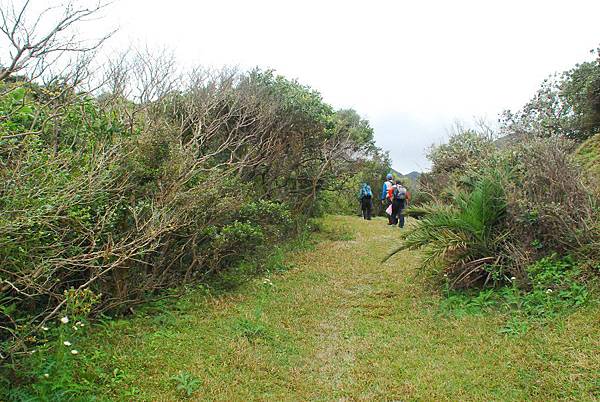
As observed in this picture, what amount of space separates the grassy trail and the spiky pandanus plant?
22.2 inches

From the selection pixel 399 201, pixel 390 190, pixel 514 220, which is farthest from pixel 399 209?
pixel 514 220

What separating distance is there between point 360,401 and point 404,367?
72 centimetres

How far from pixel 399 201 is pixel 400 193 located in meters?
0.54

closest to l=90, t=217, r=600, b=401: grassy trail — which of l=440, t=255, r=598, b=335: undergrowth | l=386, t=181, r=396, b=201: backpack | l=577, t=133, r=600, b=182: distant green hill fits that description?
l=440, t=255, r=598, b=335: undergrowth

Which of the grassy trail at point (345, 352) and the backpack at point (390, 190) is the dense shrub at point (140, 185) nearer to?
the grassy trail at point (345, 352)

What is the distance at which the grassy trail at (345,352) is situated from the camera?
3596 millimetres

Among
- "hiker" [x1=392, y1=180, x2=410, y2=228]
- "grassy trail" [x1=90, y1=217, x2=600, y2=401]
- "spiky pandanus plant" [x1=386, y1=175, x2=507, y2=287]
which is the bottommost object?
"grassy trail" [x1=90, y1=217, x2=600, y2=401]

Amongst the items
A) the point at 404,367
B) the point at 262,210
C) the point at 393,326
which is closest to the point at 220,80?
the point at 262,210

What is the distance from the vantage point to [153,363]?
405 centimetres

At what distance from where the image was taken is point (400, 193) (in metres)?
12.7

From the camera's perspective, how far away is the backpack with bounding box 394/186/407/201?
1255 centimetres

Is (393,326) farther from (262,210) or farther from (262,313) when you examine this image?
(262,210)

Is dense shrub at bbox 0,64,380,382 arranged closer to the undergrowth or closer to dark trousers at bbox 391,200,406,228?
dark trousers at bbox 391,200,406,228

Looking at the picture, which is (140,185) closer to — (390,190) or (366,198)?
(390,190)
